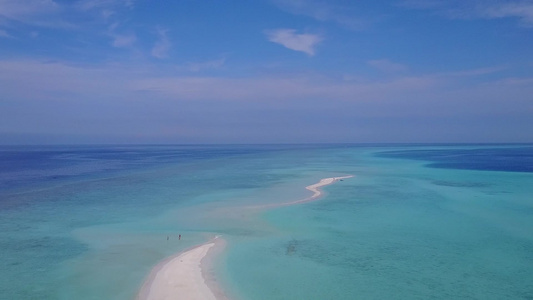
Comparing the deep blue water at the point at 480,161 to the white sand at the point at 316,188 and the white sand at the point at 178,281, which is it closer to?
the white sand at the point at 316,188

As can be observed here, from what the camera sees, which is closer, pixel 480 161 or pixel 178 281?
pixel 178 281

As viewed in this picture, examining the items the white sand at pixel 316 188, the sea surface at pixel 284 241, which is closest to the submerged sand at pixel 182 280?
the sea surface at pixel 284 241

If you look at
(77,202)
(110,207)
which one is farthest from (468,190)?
(77,202)

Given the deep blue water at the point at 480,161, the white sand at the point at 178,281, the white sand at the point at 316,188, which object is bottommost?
the white sand at the point at 178,281

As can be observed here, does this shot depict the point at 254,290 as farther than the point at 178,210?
No

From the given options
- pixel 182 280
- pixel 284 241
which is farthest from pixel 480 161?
pixel 182 280

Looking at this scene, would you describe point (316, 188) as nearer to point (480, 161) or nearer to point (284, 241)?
point (284, 241)

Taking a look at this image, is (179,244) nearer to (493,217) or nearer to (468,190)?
(493,217)

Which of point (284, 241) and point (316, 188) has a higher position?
point (316, 188)

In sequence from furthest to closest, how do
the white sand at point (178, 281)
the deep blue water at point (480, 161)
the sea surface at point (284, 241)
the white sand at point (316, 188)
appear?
the deep blue water at point (480, 161) → the white sand at point (316, 188) → the sea surface at point (284, 241) → the white sand at point (178, 281)
